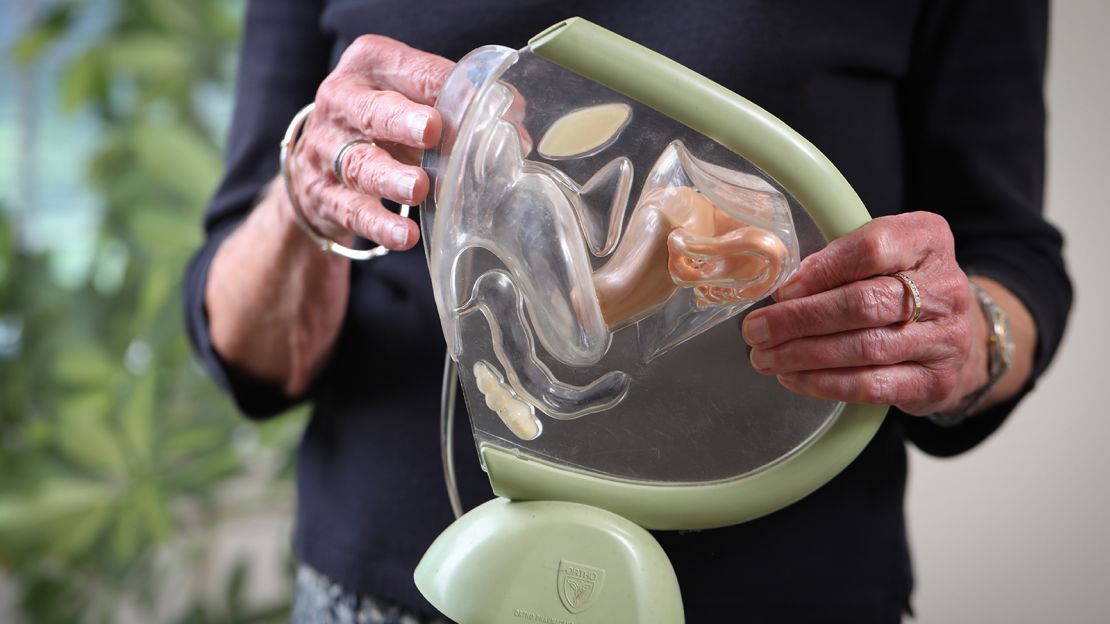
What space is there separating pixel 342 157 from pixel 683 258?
0.16 m

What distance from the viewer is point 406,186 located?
0.37m

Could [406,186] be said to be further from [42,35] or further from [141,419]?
[42,35]

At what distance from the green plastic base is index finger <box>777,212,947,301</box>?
135 mm

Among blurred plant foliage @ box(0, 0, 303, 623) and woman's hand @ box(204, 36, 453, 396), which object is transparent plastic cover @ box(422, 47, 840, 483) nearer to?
woman's hand @ box(204, 36, 453, 396)

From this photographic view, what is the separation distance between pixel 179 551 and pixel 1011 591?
112 cm

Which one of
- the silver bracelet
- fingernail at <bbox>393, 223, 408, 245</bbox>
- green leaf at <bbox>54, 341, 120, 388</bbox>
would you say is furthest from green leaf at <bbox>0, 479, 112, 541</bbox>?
fingernail at <bbox>393, 223, 408, 245</bbox>

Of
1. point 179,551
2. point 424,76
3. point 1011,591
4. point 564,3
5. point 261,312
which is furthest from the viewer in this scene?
point 179,551

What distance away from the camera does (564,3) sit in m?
0.49

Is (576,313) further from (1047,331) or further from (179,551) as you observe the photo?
(179,551)

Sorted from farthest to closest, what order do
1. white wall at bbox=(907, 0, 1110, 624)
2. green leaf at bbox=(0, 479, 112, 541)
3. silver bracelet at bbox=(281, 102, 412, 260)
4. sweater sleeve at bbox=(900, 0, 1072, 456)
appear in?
green leaf at bbox=(0, 479, 112, 541), white wall at bbox=(907, 0, 1110, 624), sweater sleeve at bbox=(900, 0, 1072, 456), silver bracelet at bbox=(281, 102, 412, 260)

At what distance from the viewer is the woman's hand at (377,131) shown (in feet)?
1.23

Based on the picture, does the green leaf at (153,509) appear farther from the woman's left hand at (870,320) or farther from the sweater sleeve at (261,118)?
the woman's left hand at (870,320)

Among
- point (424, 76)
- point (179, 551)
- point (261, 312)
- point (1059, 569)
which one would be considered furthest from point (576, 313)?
point (179, 551)

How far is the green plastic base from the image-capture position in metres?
0.40
